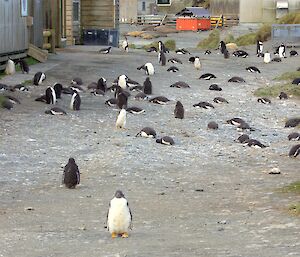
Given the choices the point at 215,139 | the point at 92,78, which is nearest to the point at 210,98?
the point at 92,78

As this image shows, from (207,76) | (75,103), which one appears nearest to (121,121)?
(75,103)

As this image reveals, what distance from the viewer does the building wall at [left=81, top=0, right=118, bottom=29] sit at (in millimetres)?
37438

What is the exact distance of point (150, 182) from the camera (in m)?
11.8

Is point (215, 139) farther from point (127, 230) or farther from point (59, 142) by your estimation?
point (127, 230)

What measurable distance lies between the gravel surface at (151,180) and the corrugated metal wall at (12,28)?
179 centimetres

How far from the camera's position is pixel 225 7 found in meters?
77.5

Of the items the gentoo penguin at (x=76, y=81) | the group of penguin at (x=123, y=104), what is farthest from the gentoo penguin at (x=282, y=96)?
the gentoo penguin at (x=76, y=81)

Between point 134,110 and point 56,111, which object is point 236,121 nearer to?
point 134,110

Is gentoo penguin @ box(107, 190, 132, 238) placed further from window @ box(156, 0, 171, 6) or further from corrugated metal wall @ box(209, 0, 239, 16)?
window @ box(156, 0, 171, 6)

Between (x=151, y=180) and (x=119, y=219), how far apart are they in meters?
3.58

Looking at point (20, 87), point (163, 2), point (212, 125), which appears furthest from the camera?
point (163, 2)

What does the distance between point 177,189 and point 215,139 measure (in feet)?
14.7

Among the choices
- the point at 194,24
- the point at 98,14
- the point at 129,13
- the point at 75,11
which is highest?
the point at 75,11

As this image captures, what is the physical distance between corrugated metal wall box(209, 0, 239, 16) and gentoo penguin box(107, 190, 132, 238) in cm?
6830
